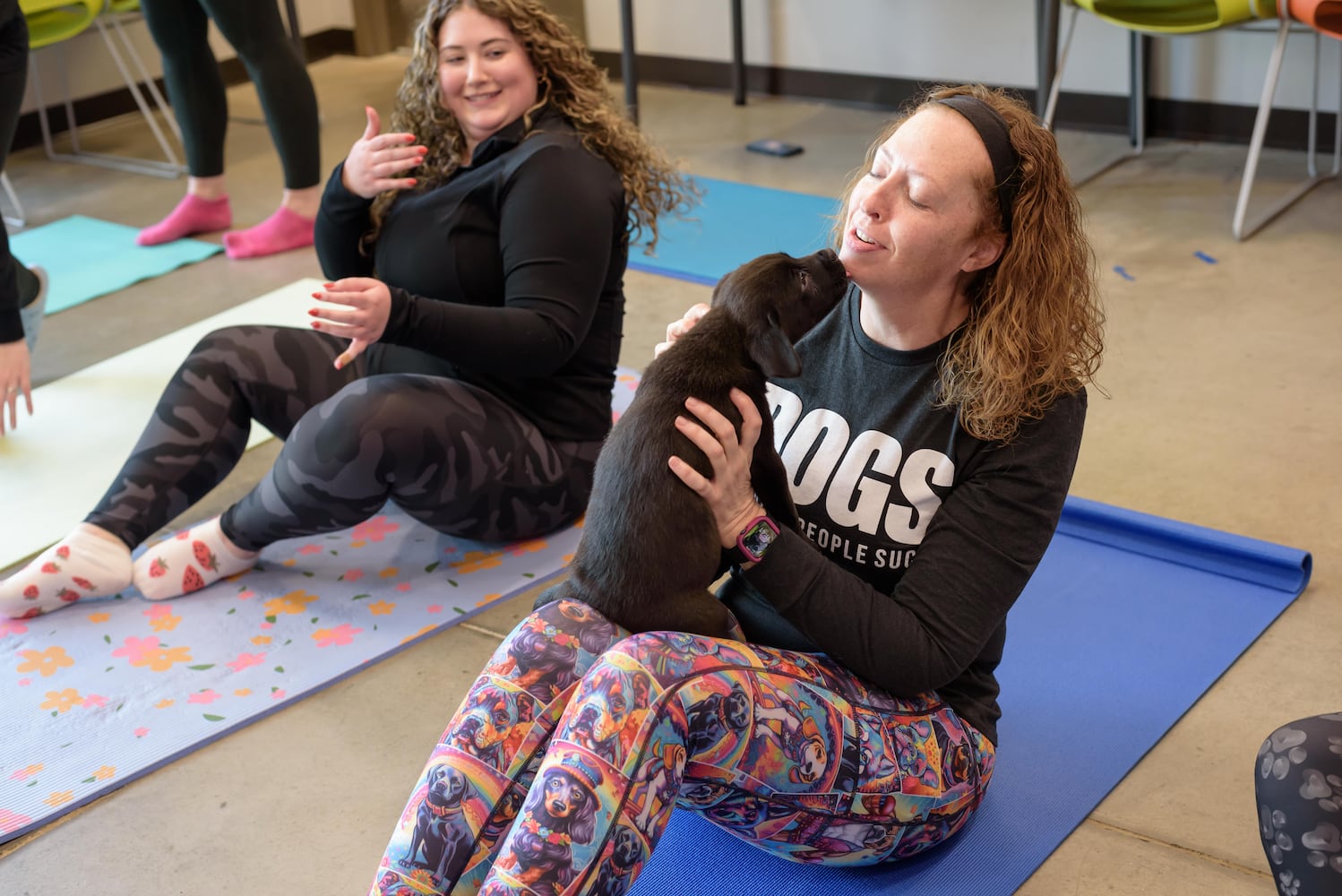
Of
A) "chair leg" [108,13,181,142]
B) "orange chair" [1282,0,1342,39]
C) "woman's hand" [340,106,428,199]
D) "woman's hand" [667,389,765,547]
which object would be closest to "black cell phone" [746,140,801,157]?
"orange chair" [1282,0,1342,39]

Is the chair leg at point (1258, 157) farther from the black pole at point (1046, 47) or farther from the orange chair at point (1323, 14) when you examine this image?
the black pole at point (1046, 47)

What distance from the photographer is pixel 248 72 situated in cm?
407

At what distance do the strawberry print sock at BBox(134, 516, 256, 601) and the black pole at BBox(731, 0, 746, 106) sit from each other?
3.89 metres

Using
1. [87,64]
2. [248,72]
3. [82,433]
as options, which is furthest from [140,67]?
[82,433]

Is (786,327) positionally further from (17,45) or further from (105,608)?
(17,45)

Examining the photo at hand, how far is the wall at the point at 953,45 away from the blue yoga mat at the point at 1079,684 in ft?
8.01

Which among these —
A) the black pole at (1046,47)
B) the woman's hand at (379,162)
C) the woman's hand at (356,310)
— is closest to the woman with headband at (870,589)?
the woman's hand at (356,310)

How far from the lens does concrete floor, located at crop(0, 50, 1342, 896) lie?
182 centimetres

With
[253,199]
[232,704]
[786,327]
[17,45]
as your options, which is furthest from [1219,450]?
[253,199]

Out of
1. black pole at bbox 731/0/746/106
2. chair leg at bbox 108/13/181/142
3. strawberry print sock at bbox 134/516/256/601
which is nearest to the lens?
strawberry print sock at bbox 134/516/256/601

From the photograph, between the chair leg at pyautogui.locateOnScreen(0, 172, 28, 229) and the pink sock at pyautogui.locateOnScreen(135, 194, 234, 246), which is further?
the chair leg at pyautogui.locateOnScreen(0, 172, 28, 229)

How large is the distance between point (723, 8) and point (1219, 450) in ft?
12.3

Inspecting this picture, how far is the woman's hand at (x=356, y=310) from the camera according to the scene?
1.95 meters

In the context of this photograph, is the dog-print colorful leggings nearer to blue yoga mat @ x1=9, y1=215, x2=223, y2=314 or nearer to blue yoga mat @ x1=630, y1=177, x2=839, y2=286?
blue yoga mat @ x1=630, y1=177, x2=839, y2=286
